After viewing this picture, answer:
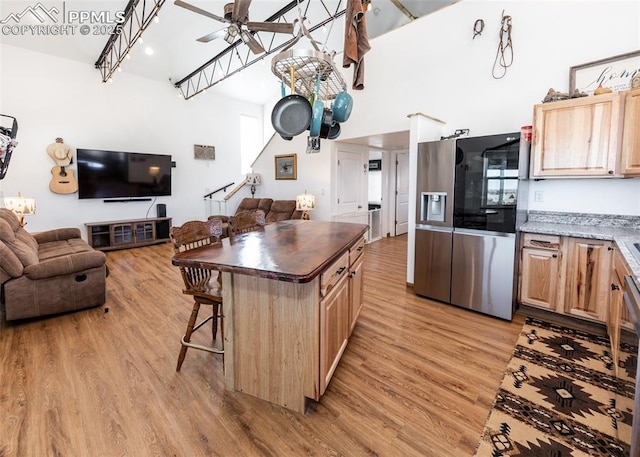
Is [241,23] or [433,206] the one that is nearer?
[241,23]

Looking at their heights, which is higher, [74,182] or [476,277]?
[74,182]

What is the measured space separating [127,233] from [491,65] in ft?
21.6

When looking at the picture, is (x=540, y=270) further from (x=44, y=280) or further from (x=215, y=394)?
(x=44, y=280)

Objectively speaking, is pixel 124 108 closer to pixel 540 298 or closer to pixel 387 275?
pixel 387 275

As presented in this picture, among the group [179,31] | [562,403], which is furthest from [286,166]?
[562,403]

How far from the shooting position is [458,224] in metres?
3.09

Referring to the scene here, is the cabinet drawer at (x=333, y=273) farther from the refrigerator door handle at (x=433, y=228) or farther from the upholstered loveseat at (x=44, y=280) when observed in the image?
the upholstered loveseat at (x=44, y=280)

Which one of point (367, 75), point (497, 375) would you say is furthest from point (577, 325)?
point (367, 75)

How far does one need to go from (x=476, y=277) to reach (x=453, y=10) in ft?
10.0

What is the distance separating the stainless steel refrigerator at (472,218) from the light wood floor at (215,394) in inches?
11.9

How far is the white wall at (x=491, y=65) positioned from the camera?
2768 millimetres

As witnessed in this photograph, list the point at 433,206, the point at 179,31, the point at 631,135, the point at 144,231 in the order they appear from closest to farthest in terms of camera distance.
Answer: the point at 631,135
the point at 433,206
the point at 179,31
the point at 144,231

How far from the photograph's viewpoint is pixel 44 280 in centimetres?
280

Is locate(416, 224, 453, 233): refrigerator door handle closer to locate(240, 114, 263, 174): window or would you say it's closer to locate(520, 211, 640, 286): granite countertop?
locate(520, 211, 640, 286): granite countertop
